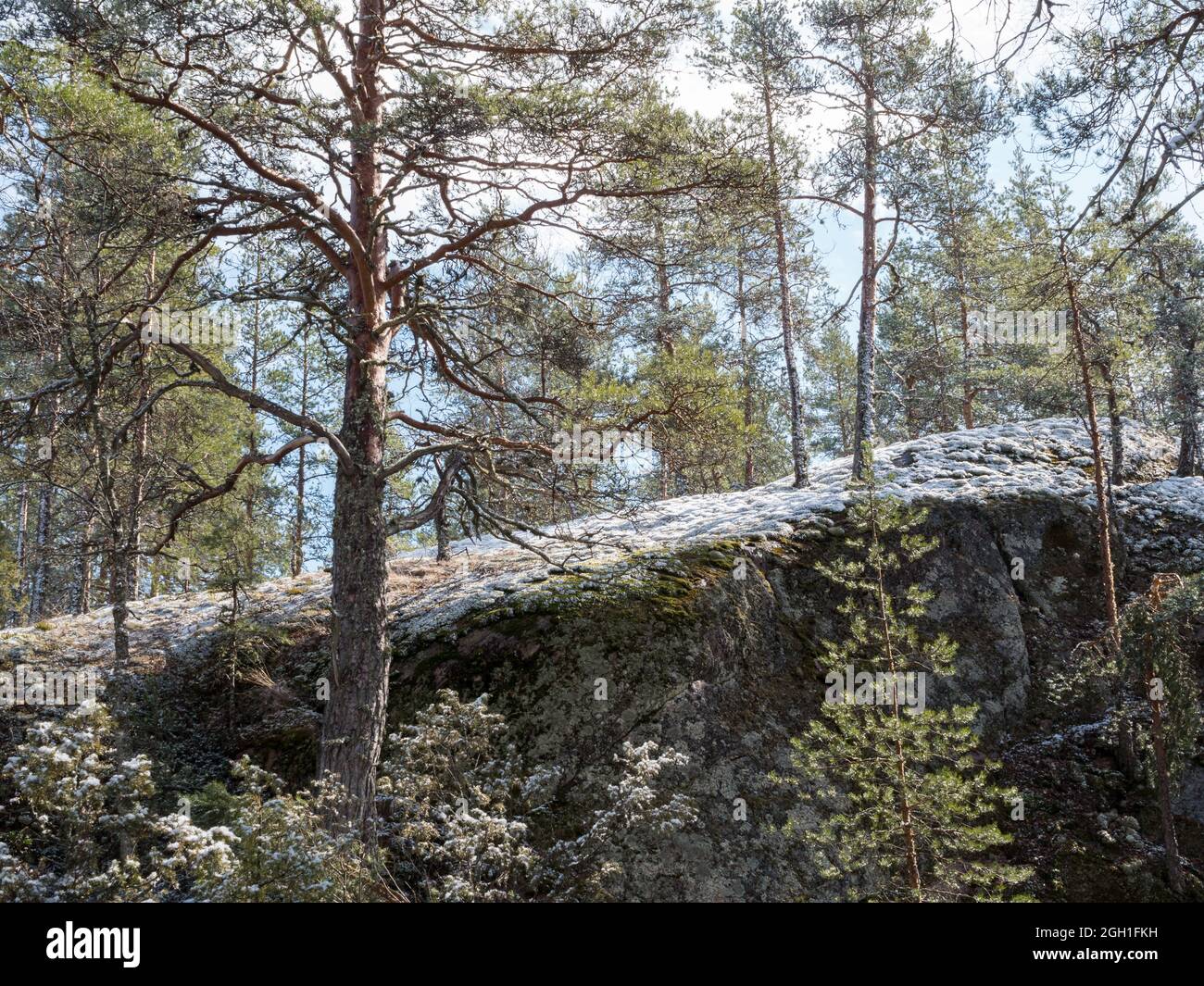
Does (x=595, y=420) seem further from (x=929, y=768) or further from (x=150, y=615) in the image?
(x=150, y=615)

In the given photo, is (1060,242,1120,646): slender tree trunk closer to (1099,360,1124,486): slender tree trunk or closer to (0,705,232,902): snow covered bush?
(1099,360,1124,486): slender tree trunk

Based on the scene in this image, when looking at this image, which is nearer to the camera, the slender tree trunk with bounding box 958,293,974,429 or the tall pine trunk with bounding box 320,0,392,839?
the tall pine trunk with bounding box 320,0,392,839

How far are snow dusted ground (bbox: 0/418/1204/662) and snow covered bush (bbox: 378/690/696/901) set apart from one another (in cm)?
211

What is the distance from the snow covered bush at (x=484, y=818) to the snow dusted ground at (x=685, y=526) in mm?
2108

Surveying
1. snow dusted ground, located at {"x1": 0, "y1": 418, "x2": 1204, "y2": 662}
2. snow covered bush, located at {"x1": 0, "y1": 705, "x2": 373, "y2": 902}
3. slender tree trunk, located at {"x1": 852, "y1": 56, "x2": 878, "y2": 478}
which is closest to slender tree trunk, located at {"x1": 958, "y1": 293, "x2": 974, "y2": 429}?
snow dusted ground, located at {"x1": 0, "y1": 418, "x2": 1204, "y2": 662}

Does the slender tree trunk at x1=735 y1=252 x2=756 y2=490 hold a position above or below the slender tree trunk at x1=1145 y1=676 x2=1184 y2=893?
above

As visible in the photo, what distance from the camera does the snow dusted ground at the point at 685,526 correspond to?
1095 cm

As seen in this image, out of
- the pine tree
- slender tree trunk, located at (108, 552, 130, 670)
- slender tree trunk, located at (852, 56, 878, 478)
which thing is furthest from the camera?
slender tree trunk, located at (852, 56, 878, 478)

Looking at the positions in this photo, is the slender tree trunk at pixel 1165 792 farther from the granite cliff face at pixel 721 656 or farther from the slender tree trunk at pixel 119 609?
Answer: the slender tree trunk at pixel 119 609

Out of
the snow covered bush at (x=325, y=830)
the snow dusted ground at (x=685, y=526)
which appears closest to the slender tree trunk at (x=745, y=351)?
the snow dusted ground at (x=685, y=526)

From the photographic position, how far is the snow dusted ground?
35.9ft
